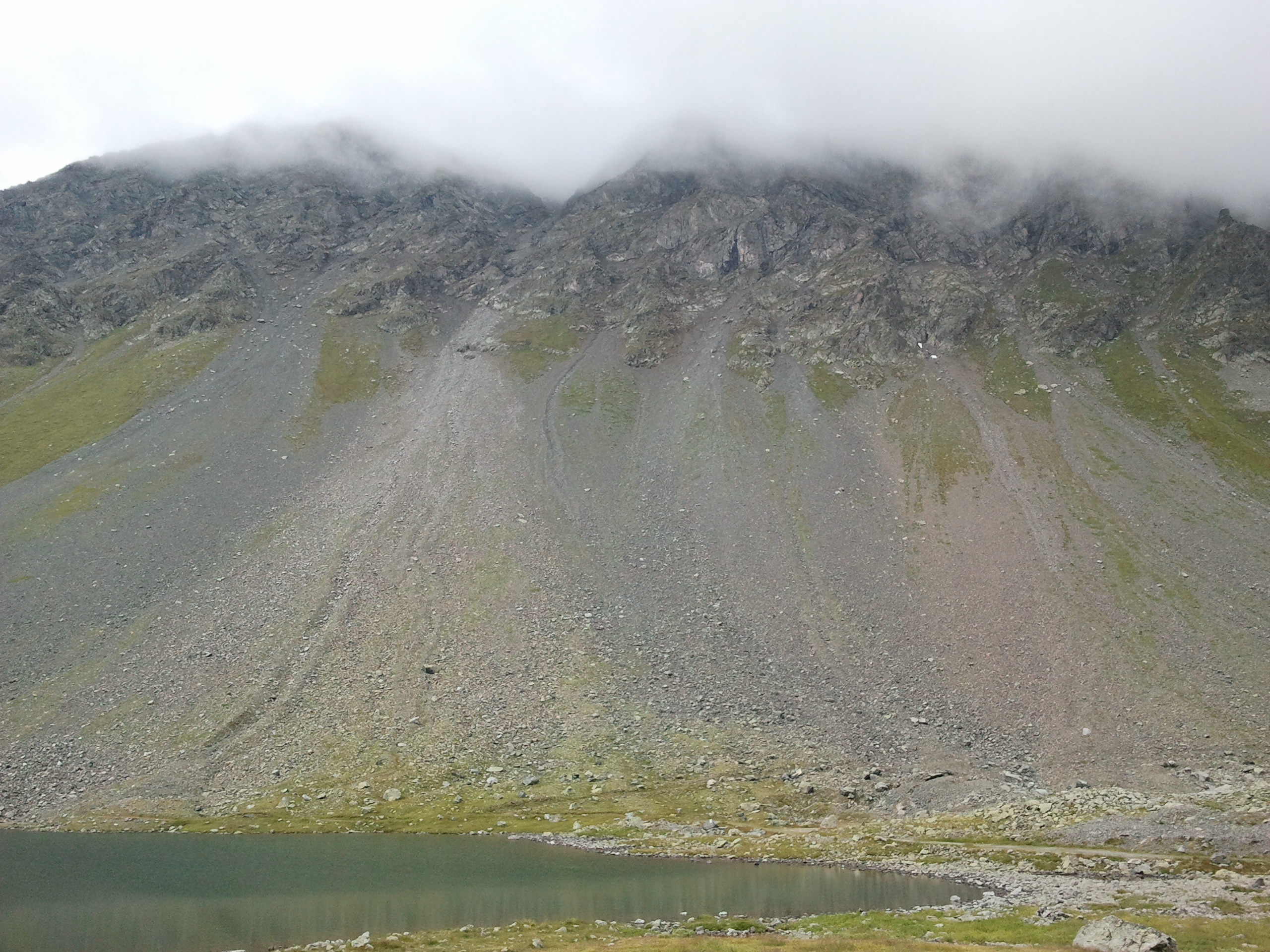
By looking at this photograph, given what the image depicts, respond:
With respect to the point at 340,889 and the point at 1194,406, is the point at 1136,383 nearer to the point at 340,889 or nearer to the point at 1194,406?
the point at 1194,406

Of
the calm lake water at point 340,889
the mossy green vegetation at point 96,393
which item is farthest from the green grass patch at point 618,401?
the calm lake water at point 340,889

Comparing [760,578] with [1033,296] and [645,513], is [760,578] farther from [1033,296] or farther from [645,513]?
[1033,296]

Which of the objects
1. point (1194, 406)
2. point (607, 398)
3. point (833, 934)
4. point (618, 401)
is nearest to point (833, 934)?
point (833, 934)

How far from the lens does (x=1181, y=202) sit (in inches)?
7795

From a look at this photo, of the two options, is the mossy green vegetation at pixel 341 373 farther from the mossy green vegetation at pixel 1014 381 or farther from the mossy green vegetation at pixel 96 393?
the mossy green vegetation at pixel 1014 381

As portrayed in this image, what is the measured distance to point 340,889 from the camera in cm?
4666

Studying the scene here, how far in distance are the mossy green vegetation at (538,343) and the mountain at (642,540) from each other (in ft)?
3.79

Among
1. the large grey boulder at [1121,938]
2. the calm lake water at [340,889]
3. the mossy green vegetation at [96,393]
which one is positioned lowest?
the calm lake water at [340,889]

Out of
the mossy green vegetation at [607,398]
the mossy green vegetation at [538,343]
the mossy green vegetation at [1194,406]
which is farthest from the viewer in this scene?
the mossy green vegetation at [538,343]

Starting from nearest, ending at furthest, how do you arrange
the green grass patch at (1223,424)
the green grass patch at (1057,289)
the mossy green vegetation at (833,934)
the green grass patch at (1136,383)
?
1. the mossy green vegetation at (833,934)
2. the green grass patch at (1223,424)
3. the green grass patch at (1136,383)
4. the green grass patch at (1057,289)

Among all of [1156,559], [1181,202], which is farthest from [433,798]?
[1181,202]

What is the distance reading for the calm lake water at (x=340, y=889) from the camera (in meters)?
39.5

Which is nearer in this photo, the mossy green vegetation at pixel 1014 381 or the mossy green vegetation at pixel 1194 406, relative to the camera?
the mossy green vegetation at pixel 1194 406

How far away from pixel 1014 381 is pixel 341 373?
12929 centimetres
